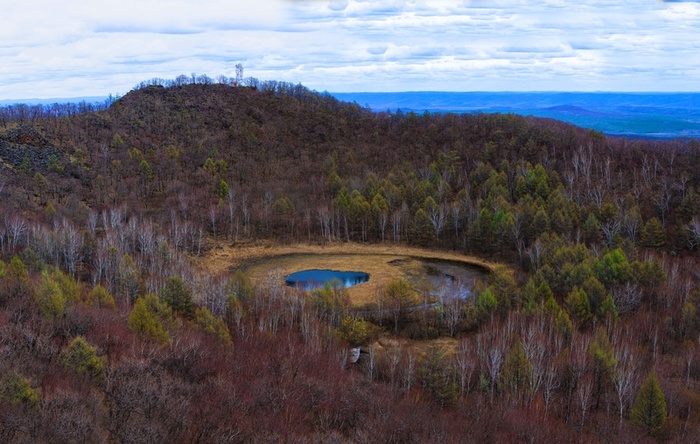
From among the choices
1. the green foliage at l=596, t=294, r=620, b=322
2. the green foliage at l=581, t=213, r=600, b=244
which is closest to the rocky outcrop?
the green foliage at l=581, t=213, r=600, b=244

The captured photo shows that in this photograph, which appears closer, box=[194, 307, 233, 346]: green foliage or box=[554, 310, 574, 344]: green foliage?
box=[194, 307, 233, 346]: green foliage

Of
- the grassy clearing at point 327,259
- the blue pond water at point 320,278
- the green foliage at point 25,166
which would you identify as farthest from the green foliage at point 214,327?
the green foliage at point 25,166

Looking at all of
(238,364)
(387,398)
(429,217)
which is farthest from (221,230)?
(387,398)

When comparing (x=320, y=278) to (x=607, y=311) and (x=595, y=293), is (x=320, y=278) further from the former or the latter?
(x=607, y=311)

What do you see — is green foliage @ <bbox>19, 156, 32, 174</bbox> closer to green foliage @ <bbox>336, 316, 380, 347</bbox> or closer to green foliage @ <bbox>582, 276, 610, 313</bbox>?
green foliage @ <bbox>336, 316, 380, 347</bbox>

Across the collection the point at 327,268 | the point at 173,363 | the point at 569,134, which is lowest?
the point at 327,268

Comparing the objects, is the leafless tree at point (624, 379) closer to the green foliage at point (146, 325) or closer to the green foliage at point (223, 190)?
the green foliage at point (146, 325)

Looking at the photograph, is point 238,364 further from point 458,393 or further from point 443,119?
point 443,119
